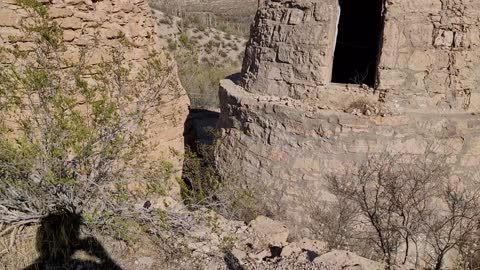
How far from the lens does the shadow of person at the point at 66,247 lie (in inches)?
143

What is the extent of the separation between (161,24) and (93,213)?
60.0 feet

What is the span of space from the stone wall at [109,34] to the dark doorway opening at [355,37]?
12.1ft

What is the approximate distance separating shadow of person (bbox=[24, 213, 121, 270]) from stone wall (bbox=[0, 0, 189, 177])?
1.72 m

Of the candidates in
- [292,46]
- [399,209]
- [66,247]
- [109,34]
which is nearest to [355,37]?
[292,46]

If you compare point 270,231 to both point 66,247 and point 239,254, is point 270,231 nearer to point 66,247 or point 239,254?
point 239,254

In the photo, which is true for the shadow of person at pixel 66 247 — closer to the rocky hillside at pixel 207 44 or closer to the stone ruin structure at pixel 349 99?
the stone ruin structure at pixel 349 99

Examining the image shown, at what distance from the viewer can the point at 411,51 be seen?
5043 millimetres

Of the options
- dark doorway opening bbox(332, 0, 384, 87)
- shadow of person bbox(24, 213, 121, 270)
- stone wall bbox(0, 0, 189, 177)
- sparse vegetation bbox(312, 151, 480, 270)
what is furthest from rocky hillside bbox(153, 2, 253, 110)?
shadow of person bbox(24, 213, 121, 270)

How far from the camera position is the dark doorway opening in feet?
28.3

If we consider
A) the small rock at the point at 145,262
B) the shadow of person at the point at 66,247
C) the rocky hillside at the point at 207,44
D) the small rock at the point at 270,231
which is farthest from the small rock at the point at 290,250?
the rocky hillside at the point at 207,44

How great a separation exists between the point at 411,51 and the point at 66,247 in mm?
4116

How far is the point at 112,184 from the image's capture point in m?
4.21

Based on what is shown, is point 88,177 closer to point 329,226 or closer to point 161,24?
point 329,226

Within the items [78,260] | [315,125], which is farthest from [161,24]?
[78,260]
